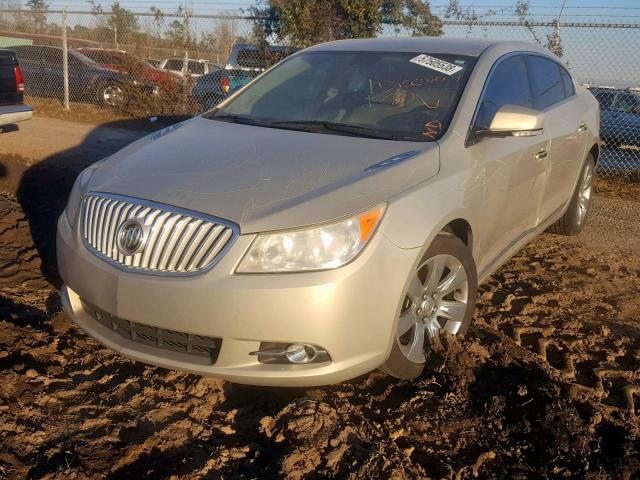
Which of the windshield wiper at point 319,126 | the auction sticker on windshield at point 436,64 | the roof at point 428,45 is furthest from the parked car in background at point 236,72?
the windshield wiper at point 319,126

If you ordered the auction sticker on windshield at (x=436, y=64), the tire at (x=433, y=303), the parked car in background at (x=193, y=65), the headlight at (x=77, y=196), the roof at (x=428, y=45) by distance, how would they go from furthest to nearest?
the parked car in background at (x=193, y=65) → the roof at (x=428, y=45) → the auction sticker on windshield at (x=436, y=64) → the headlight at (x=77, y=196) → the tire at (x=433, y=303)

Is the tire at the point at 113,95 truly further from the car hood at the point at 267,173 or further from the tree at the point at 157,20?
the car hood at the point at 267,173

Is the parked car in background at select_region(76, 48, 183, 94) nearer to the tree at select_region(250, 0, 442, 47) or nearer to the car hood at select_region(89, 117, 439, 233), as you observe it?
the tree at select_region(250, 0, 442, 47)

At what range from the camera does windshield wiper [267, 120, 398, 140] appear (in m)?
3.65

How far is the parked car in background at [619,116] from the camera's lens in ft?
38.4

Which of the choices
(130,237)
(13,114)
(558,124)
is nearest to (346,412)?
(130,237)

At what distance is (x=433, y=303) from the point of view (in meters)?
3.39

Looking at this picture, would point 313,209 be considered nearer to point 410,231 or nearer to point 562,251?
point 410,231

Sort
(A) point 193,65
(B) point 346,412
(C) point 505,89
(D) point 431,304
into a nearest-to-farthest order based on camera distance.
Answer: (B) point 346,412 → (D) point 431,304 → (C) point 505,89 → (A) point 193,65

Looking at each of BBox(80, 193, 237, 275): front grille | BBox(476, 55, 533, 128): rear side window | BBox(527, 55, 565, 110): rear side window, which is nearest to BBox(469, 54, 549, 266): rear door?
BBox(476, 55, 533, 128): rear side window

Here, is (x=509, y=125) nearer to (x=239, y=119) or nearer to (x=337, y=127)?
(x=337, y=127)

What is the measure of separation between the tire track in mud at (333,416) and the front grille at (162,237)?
68cm

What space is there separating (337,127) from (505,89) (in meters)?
1.24

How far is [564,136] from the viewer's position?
4969 mm
